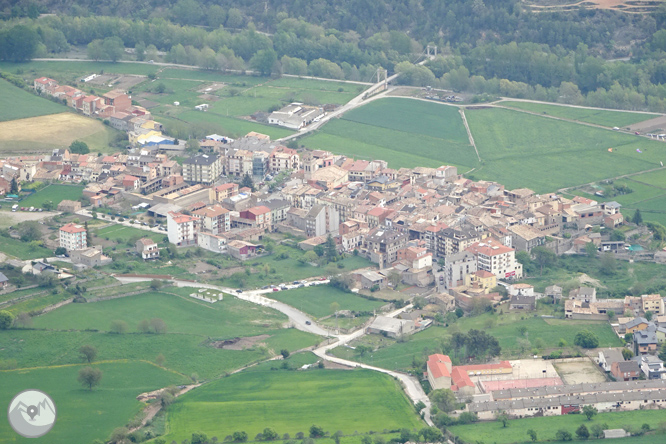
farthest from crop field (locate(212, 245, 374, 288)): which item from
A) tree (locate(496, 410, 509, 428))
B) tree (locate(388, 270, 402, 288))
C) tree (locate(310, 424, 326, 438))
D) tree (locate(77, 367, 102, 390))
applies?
tree (locate(496, 410, 509, 428))

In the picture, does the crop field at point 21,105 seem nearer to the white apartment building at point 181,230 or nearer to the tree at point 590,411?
the white apartment building at point 181,230

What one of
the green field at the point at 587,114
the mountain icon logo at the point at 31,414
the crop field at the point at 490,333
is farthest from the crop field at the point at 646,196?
the mountain icon logo at the point at 31,414

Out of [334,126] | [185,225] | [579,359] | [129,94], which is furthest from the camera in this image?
[129,94]

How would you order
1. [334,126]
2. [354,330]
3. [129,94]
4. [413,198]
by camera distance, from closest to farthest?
[354,330] < [413,198] < [334,126] < [129,94]

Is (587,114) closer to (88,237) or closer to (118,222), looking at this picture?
(118,222)

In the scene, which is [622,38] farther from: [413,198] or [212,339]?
[212,339]

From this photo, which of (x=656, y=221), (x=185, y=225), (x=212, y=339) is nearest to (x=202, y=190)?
(x=185, y=225)

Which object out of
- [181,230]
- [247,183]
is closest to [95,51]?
[247,183]
